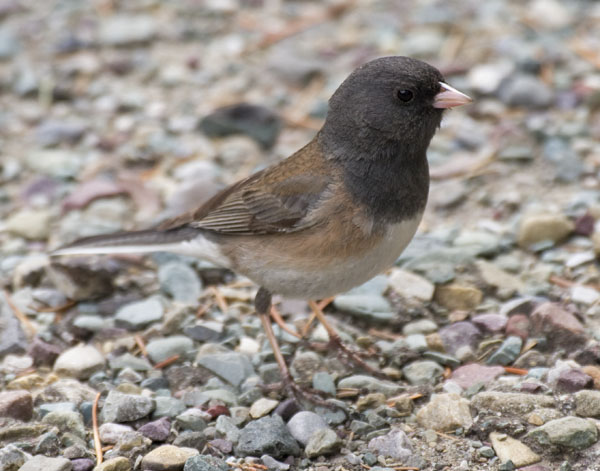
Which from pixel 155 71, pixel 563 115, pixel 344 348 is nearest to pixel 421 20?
pixel 563 115

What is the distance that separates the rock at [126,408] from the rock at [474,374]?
1.07m

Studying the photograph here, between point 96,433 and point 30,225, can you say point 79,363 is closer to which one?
point 96,433

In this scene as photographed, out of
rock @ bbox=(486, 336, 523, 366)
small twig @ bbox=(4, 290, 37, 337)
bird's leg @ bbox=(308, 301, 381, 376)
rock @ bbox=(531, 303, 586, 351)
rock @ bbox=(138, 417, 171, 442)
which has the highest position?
rock @ bbox=(531, 303, 586, 351)

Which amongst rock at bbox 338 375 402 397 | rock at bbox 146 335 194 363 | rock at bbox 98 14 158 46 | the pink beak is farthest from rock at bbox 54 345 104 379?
rock at bbox 98 14 158 46

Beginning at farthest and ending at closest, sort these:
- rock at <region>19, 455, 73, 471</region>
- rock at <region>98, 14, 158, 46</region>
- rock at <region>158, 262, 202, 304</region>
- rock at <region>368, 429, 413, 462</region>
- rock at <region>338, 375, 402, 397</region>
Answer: rock at <region>98, 14, 158, 46</region>
rock at <region>158, 262, 202, 304</region>
rock at <region>338, 375, 402, 397</region>
rock at <region>368, 429, 413, 462</region>
rock at <region>19, 455, 73, 471</region>

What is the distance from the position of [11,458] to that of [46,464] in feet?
0.39

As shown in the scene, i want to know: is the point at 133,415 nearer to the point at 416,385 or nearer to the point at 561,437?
the point at 416,385

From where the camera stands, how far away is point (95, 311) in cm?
376

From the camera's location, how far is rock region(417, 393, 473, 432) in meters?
2.82

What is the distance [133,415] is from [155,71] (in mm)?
3195

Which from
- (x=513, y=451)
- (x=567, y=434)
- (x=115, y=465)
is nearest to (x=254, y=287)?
(x=115, y=465)

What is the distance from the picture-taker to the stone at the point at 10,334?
3442mm

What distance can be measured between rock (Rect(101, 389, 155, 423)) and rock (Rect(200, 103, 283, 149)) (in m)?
2.30

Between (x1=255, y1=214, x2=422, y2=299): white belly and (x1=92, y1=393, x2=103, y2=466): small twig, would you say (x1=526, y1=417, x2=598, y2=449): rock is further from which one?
(x1=92, y1=393, x2=103, y2=466): small twig
